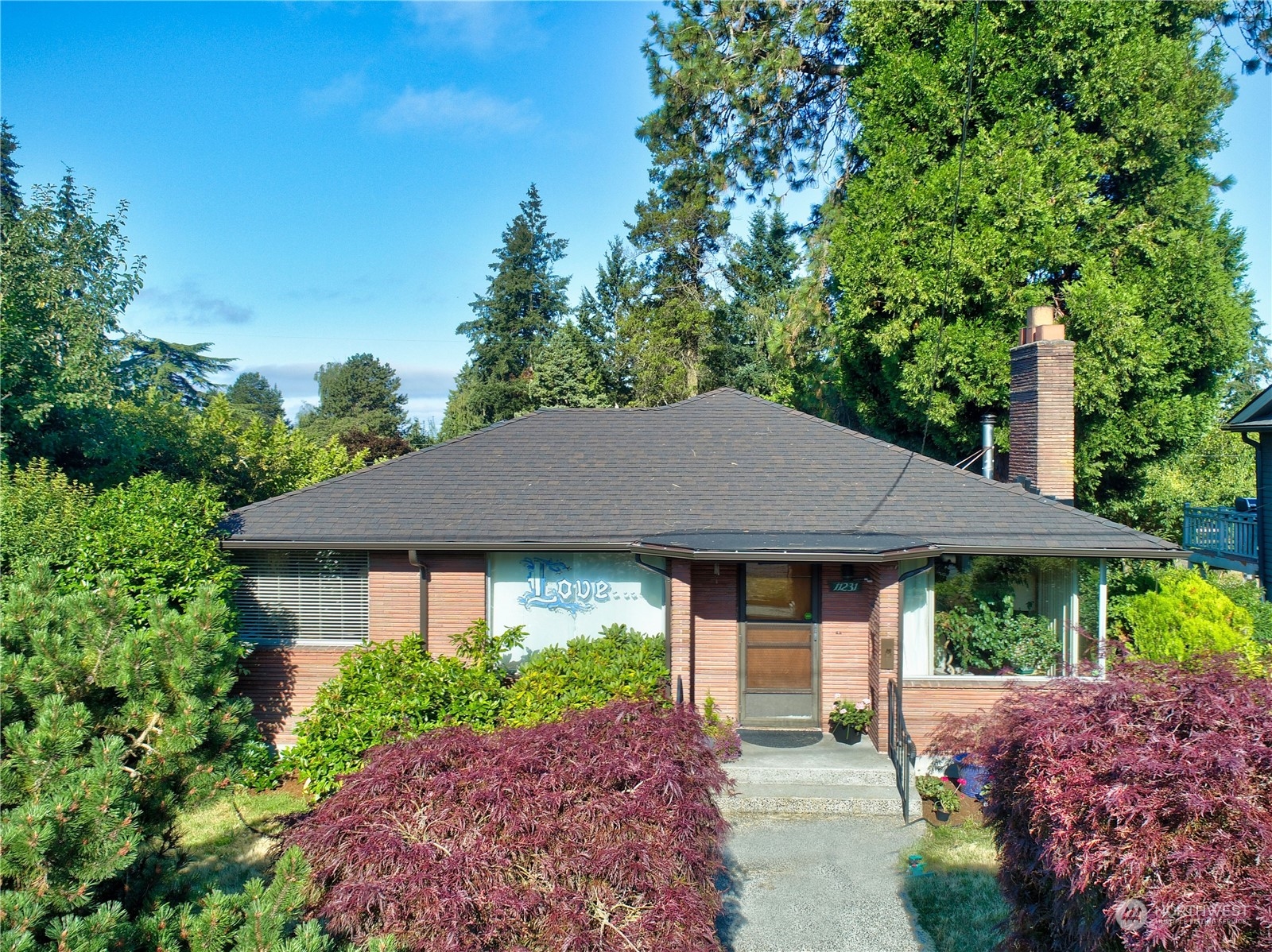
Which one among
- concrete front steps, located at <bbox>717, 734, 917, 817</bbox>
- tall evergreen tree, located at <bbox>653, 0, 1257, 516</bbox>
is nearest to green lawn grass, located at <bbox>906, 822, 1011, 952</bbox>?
concrete front steps, located at <bbox>717, 734, 917, 817</bbox>

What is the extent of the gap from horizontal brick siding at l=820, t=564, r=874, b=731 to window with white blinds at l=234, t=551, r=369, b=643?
5.82m

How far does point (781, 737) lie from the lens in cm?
992

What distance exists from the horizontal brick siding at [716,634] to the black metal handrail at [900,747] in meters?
1.84

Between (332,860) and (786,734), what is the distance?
284 inches

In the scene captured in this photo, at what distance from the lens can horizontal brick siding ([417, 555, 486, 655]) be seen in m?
10.2

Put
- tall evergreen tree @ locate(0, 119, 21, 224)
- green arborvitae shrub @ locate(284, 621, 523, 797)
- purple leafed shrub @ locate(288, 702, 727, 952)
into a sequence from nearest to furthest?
purple leafed shrub @ locate(288, 702, 727, 952) < green arborvitae shrub @ locate(284, 621, 523, 797) < tall evergreen tree @ locate(0, 119, 21, 224)

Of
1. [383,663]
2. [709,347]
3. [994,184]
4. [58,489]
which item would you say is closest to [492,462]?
[383,663]

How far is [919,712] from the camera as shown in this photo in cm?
954

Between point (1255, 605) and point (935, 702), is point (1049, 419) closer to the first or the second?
point (935, 702)

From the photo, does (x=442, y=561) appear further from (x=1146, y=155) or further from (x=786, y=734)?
(x=1146, y=155)

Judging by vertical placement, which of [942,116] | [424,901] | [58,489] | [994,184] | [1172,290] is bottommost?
[424,901]

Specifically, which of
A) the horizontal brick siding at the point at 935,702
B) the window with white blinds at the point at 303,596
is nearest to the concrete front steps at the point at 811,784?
the horizontal brick siding at the point at 935,702

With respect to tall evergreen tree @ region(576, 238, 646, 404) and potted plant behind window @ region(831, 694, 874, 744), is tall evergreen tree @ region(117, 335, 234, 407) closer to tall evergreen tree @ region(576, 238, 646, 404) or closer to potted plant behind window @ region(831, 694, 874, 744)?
tall evergreen tree @ region(576, 238, 646, 404)

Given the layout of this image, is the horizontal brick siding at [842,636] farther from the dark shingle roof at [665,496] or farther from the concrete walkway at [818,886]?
the concrete walkway at [818,886]
